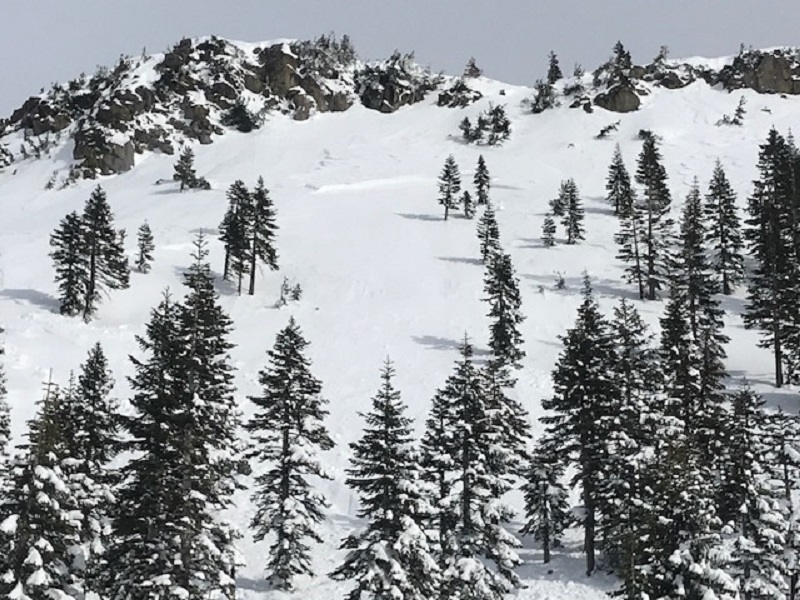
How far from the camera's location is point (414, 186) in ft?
391

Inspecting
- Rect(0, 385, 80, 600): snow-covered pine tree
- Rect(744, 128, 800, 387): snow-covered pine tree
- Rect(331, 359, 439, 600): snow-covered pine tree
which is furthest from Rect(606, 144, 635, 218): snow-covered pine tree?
Rect(0, 385, 80, 600): snow-covered pine tree

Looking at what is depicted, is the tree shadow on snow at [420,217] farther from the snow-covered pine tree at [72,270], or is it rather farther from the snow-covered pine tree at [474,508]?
the snow-covered pine tree at [474,508]

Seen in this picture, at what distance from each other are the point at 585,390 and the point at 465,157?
111 metres

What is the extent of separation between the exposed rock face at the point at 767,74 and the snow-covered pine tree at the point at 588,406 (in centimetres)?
16337

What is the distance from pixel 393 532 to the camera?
2028cm

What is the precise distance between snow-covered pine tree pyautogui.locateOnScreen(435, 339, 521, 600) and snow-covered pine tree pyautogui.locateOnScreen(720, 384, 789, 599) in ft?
27.1

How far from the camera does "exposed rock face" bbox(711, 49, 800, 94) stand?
544 ft

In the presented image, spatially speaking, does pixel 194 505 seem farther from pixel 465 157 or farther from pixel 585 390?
pixel 465 157

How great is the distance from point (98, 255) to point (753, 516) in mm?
56563

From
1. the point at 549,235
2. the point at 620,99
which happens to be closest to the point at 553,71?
the point at 620,99

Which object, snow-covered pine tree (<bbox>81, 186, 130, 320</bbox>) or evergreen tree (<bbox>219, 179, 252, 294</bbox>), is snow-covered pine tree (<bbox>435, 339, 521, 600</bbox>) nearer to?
snow-covered pine tree (<bbox>81, 186, 130, 320</bbox>)

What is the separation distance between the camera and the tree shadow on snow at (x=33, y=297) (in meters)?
61.5

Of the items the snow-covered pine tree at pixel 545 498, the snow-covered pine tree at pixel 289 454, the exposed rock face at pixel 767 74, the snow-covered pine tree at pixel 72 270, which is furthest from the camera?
the exposed rock face at pixel 767 74

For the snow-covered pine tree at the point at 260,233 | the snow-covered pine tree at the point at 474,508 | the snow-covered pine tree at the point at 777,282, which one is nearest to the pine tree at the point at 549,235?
the snow-covered pine tree at the point at 777,282
